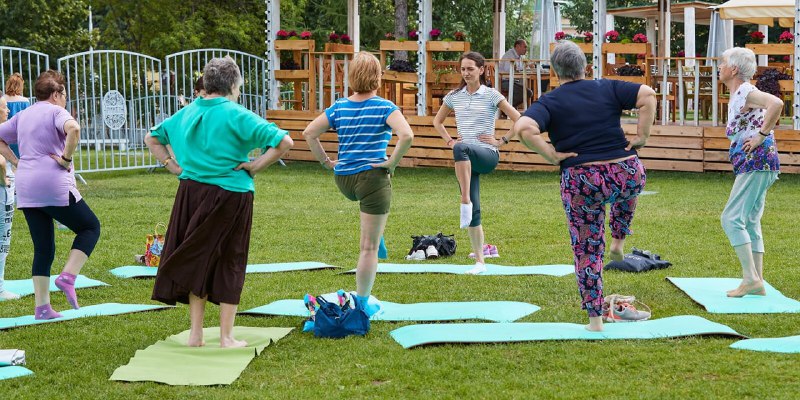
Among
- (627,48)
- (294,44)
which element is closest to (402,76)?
(294,44)

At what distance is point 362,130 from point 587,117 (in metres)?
1.54

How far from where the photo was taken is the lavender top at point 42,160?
7.57m

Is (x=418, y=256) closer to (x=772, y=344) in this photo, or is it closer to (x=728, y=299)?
(x=728, y=299)

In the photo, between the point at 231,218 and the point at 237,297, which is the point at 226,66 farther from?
the point at 237,297

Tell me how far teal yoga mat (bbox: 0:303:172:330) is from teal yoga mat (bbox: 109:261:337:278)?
4.89ft

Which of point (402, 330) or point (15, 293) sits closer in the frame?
point (402, 330)

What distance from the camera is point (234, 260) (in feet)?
21.9

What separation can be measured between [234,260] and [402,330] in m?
1.14

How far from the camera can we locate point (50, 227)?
7770 mm

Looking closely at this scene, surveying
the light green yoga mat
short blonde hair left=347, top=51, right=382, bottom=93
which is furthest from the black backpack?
the light green yoga mat

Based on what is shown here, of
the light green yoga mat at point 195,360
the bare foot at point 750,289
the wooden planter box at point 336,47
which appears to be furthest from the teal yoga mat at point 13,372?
the wooden planter box at point 336,47

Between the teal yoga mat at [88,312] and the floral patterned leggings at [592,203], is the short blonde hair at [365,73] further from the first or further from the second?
the teal yoga mat at [88,312]

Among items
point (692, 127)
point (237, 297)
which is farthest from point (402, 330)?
point (692, 127)

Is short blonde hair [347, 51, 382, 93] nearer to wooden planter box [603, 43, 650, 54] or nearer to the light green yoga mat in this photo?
the light green yoga mat
